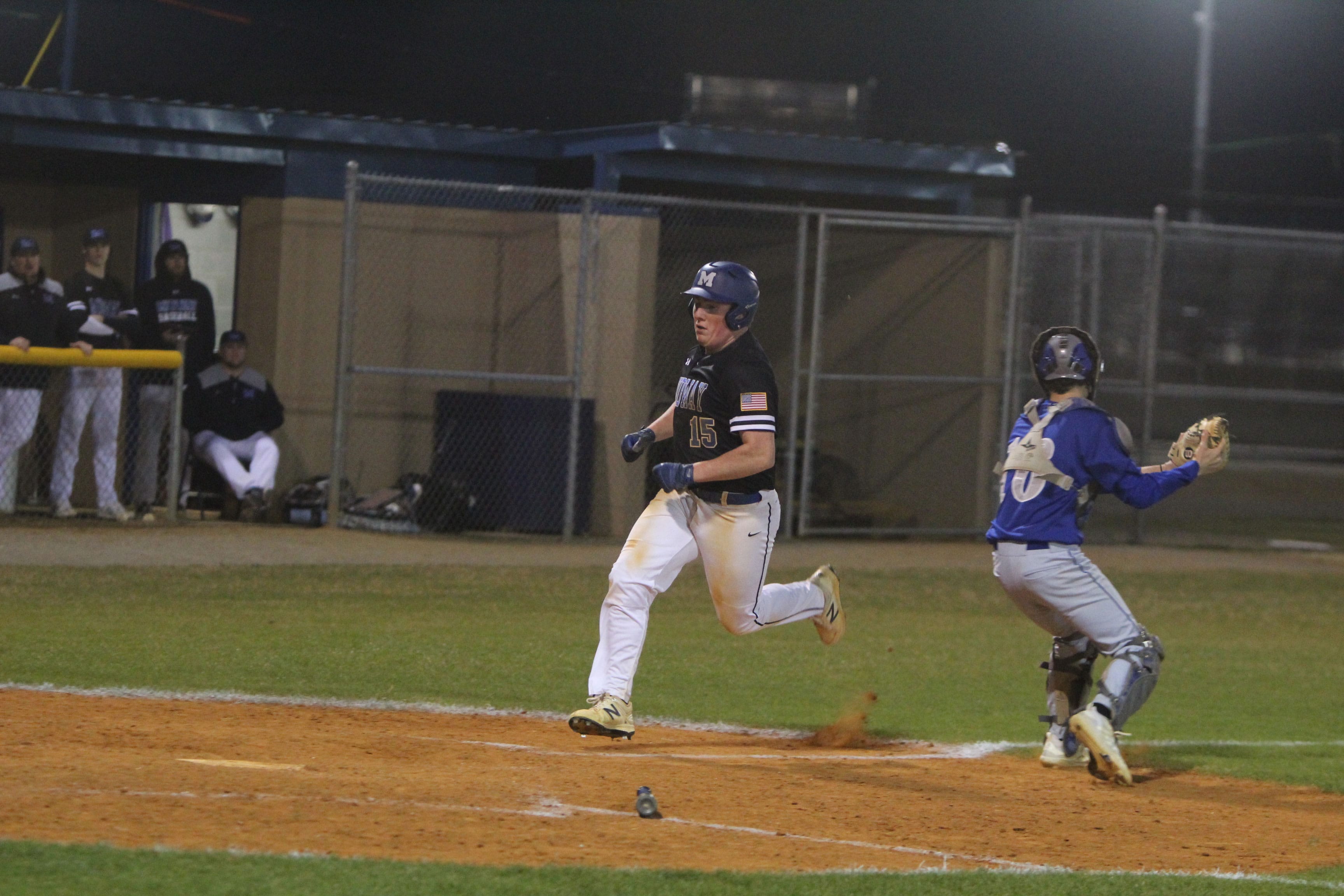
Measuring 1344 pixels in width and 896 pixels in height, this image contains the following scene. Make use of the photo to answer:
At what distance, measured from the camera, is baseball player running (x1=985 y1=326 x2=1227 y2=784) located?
642 centimetres

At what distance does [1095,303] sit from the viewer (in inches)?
585

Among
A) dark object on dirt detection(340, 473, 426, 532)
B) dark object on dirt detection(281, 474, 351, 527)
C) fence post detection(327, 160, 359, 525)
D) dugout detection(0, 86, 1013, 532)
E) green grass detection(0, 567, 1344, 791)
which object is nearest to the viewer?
green grass detection(0, 567, 1344, 791)

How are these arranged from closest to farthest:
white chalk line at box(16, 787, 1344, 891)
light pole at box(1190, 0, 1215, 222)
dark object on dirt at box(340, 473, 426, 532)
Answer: white chalk line at box(16, 787, 1344, 891) → dark object on dirt at box(340, 473, 426, 532) → light pole at box(1190, 0, 1215, 222)

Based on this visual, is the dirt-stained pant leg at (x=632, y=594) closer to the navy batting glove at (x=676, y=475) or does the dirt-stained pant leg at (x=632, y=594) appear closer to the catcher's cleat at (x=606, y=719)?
the catcher's cleat at (x=606, y=719)

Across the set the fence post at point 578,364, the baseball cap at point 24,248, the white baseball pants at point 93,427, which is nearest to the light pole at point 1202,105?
the fence post at point 578,364

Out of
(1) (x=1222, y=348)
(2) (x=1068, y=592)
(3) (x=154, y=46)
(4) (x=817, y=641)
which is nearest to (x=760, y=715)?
(2) (x=1068, y=592)

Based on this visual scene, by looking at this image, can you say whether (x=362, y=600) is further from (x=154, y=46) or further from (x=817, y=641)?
(x=154, y=46)

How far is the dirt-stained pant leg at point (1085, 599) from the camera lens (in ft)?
21.3

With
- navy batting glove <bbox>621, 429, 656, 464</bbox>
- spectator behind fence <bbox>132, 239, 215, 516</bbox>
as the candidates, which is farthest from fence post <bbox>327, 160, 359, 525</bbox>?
navy batting glove <bbox>621, 429, 656, 464</bbox>

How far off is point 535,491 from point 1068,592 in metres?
8.22

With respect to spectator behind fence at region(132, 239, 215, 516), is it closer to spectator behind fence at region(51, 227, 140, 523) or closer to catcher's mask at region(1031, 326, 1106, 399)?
spectator behind fence at region(51, 227, 140, 523)

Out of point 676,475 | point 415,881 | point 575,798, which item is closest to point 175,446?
point 676,475

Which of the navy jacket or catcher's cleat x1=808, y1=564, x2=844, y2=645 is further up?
the navy jacket

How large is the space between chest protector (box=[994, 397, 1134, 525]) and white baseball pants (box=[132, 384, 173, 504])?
860 cm
